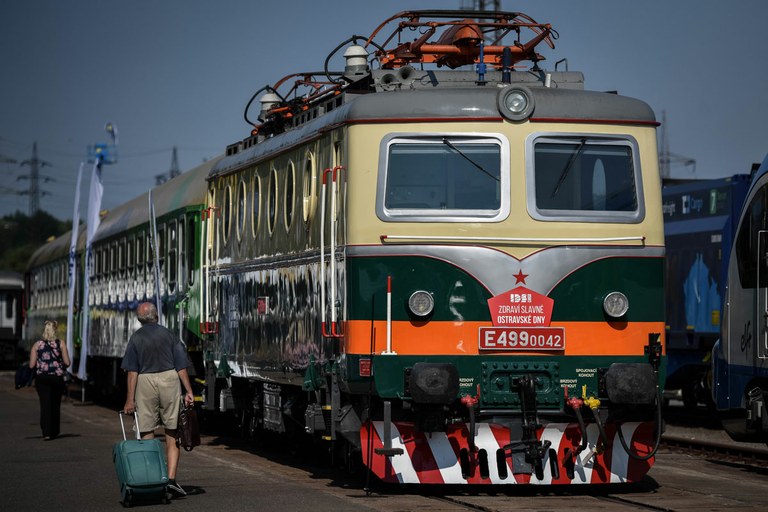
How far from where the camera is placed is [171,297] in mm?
21156

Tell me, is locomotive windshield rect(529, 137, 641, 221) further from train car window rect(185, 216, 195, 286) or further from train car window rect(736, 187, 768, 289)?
train car window rect(185, 216, 195, 286)

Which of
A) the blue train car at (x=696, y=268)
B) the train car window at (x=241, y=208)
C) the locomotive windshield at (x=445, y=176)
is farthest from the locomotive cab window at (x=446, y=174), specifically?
the blue train car at (x=696, y=268)

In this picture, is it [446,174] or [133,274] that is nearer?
[446,174]

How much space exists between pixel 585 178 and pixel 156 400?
404 centimetres

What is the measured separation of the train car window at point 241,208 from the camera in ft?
54.6

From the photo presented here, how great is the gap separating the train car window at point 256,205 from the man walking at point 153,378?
332cm

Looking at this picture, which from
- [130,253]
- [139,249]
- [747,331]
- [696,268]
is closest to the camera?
[747,331]

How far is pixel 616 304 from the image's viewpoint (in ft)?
40.8

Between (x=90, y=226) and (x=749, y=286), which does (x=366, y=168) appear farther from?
(x=90, y=226)

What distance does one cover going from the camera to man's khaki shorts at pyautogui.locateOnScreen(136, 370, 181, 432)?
12594 mm

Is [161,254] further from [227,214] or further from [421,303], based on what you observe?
[421,303]

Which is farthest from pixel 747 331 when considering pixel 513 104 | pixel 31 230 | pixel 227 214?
pixel 31 230

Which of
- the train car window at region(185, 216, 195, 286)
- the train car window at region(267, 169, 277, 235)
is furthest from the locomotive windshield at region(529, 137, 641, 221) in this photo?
the train car window at region(185, 216, 195, 286)

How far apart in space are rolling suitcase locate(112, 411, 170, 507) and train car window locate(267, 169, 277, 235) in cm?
361
